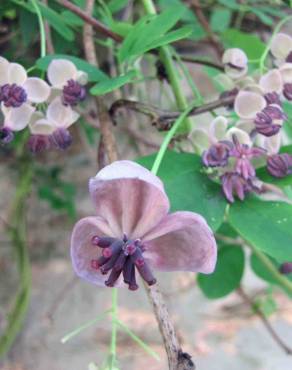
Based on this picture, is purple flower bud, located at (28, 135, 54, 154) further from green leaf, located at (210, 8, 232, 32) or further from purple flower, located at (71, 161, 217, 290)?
green leaf, located at (210, 8, 232, 32)

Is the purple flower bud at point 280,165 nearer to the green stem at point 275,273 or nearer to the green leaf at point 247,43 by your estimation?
the green stem at point 275,273

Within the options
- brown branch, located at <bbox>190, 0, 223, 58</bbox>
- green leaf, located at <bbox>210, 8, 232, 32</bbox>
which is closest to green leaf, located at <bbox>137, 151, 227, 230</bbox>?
brown branch, located at <bbox>190, 0, 223, 58</bbox>

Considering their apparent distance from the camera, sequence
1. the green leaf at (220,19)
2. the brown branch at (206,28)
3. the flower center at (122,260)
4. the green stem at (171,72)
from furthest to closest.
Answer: the green leaf at (220,19), the brown branch at (206,28), the green stem at (171,72), the flower center at (122,260)

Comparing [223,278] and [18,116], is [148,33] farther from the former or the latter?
[223,278]

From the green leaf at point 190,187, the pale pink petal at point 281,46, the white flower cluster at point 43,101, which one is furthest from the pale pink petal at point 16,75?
the pale pink petal at point 281,46

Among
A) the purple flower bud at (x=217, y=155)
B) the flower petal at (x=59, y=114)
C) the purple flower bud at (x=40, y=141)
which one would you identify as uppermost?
the purple flower bud at (x=217, y=155)

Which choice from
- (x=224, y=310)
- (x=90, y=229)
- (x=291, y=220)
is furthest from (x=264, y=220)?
(x=224, y=310)
